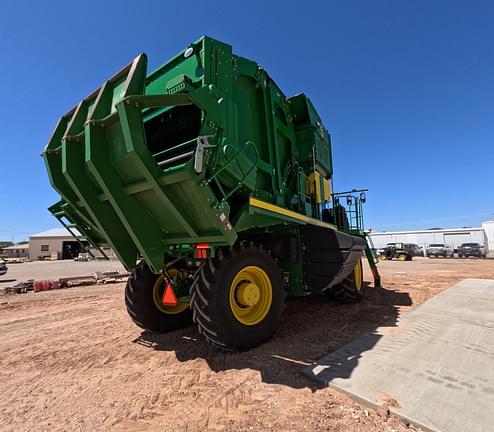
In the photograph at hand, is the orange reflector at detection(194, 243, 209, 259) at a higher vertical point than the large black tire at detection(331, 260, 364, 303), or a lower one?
higher

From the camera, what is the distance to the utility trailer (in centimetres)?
332

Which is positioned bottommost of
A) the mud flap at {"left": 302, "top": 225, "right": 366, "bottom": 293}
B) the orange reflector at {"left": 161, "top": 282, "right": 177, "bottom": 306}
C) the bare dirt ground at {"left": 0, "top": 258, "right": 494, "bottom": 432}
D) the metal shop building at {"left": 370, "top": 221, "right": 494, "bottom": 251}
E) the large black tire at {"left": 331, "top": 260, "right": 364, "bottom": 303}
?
the bare dirt ground at {"left": 0, "top": 258, "right": 494, "bottom": 432}

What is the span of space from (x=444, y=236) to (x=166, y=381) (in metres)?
45.9

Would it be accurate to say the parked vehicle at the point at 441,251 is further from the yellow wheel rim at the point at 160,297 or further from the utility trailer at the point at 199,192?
the yellow wheel rim at the point at 160,297

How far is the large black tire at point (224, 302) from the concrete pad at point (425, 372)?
3.08 feet

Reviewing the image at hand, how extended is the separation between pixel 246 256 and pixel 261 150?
5.74 feet

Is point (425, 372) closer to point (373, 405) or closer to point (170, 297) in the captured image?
point (373, 405)

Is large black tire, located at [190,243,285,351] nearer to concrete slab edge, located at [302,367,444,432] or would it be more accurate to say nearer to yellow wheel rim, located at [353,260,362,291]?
concrete slab edge, located at [302,367,444,432]

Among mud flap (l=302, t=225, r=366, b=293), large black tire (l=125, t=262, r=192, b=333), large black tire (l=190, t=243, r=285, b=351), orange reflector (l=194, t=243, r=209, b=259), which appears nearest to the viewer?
large black tire (l=190, t=243, r=285, b=351)

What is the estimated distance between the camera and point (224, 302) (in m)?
3.72

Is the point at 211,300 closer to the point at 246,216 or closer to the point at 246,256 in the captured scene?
the point at 246,256

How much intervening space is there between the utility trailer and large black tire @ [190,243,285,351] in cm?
1

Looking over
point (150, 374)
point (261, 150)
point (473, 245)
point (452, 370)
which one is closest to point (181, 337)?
point (150, 374)

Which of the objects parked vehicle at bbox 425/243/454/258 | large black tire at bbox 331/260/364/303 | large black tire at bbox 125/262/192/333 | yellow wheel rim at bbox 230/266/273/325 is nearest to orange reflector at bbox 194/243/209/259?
yellow wheel rim at bbox 230/266/273/325
